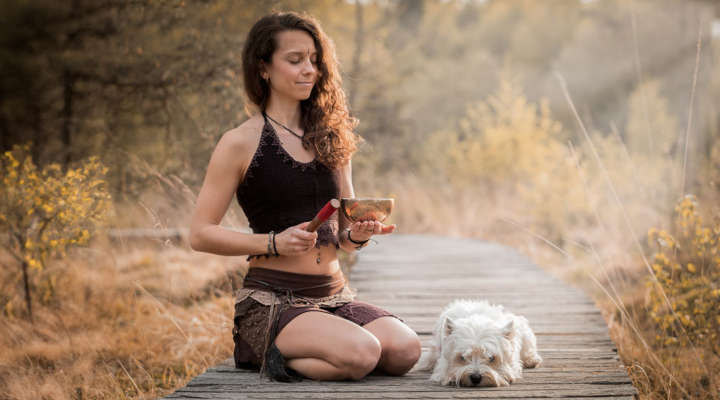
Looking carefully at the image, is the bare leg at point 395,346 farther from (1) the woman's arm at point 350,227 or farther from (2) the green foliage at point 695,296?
(2) the green foliage at point 695,296

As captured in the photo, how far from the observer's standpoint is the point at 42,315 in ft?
18.9

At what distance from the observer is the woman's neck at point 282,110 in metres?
3.63

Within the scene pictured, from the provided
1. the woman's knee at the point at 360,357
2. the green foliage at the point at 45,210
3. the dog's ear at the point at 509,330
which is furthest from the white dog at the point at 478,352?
the green foliage at the point at 45,210

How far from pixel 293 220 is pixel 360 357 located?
79 cm

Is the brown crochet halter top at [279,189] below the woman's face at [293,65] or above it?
below

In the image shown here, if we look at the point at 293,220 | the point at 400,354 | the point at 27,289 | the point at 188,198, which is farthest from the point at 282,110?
the point at 27,289

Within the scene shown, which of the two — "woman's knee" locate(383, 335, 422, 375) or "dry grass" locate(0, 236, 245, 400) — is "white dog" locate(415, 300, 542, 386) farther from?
"dry grass" locate(0, 236, 245, 400)

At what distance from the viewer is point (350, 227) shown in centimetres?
343

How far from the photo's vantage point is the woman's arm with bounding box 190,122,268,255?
10.4 ft

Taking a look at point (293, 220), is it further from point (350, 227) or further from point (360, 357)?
point (360, 357)

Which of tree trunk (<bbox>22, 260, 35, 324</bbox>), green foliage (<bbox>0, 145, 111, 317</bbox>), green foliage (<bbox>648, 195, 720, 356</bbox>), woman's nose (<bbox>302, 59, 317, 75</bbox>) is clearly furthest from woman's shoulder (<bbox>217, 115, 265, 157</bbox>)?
tree trunk (<bbox>22, 260, 35, 324</bbox>)

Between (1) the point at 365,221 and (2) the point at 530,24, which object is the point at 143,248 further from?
(2) the point at 530,24

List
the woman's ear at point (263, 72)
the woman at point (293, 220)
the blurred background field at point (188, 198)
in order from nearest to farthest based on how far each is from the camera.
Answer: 1. the woman at point (293, 220)
2. the woman's ear at point (263, 72)
3. the blurred background field at point (188, 198)

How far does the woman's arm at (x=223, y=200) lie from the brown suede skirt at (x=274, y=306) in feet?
0.89
